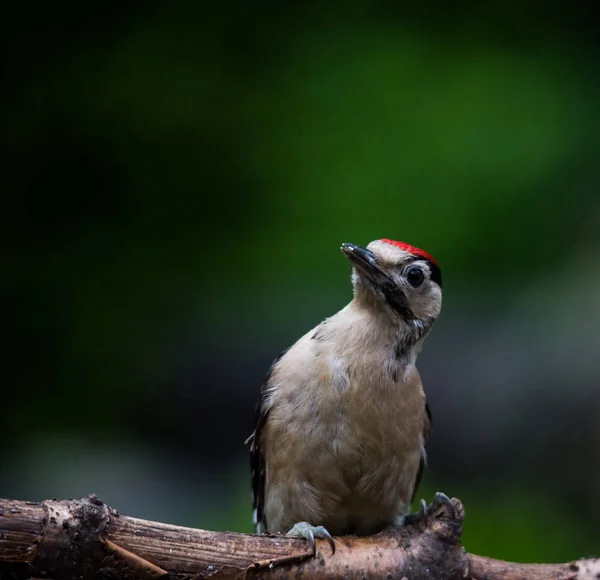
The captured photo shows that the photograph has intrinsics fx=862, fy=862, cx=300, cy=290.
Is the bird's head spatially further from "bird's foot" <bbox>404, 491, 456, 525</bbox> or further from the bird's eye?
"bird's foot" <bbox>404, 491, 456, 525</bbox>

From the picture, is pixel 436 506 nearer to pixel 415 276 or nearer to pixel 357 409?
pixel 357 409

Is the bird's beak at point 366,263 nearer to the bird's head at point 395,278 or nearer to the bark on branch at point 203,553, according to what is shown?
the bird's head at point 395,278

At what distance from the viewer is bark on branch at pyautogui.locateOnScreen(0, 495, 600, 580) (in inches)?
76.7

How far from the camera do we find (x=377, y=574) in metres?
2.36

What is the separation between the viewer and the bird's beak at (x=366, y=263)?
265 centimetres

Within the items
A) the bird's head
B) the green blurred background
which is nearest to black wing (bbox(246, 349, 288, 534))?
the bird's head

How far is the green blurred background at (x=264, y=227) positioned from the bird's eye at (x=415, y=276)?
1816 millimetres

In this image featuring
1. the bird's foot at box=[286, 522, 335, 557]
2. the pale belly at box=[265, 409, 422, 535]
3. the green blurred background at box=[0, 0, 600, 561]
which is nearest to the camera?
the bird's foot at box=[286, 522, 335, 557]

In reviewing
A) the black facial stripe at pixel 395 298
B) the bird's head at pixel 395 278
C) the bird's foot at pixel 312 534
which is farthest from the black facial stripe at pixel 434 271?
the bird's foot at pixel 312 534

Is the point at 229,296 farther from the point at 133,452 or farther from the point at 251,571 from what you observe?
the point at 251,571

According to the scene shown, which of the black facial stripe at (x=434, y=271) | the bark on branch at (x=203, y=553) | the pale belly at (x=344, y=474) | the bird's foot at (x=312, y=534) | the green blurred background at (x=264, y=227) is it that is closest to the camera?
the bark on branch at (x=203, y=553)

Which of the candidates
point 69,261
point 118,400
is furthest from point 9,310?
point 118,400

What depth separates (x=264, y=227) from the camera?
4.82 m

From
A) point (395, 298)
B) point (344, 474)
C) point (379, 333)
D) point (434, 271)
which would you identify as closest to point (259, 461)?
point (344, 474)
